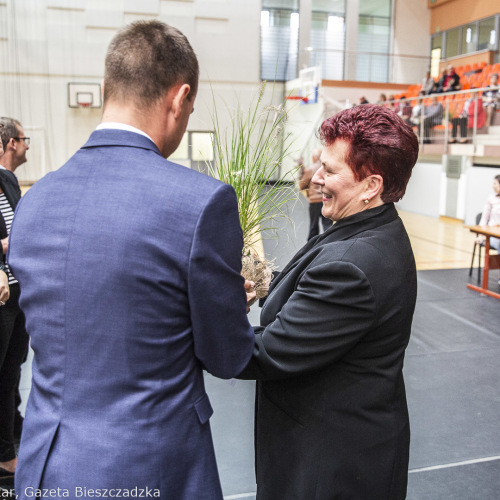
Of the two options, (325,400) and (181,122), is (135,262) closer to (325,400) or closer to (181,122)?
(181,122)

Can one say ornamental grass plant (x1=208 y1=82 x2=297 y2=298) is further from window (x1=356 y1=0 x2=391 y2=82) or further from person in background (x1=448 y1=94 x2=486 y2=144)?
window (x1=356 y1=0 x2=391 y2=82)

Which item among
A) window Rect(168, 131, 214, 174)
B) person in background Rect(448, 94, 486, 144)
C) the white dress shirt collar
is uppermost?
person in background Rect(448, 94, 486, 144)

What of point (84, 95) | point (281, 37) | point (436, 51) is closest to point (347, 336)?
point (84, 95)

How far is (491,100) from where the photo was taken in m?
9.87

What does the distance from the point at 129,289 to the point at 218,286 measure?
5.3 inches

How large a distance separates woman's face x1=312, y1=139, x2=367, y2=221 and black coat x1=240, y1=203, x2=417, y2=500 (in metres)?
0.03

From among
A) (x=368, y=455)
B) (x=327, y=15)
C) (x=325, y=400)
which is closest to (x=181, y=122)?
(x=325, y=400)

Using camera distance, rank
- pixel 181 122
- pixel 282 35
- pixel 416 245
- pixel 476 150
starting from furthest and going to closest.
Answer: pixel 282 35
pixel 476 150
pixel 416 245
pixel 181 122

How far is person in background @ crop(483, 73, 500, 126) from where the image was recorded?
9859 millimetres

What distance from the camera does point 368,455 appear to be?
1.16 metres

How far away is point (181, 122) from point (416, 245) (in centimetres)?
793

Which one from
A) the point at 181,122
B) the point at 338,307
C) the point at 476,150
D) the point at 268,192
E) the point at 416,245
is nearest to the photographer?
the point at 181,122

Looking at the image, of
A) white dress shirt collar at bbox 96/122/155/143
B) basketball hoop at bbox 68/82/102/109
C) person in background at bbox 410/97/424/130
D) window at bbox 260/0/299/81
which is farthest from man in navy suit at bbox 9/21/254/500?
window at bbox 260/0/299/81

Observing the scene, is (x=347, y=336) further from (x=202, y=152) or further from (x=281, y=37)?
(x=281, y=37)
